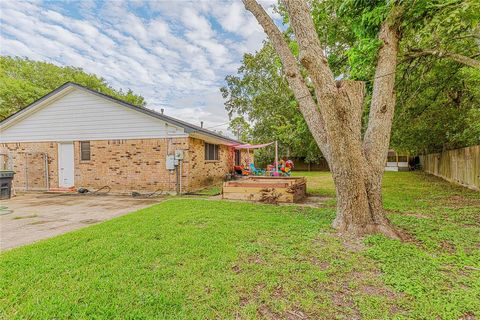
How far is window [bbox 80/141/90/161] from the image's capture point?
11.5m

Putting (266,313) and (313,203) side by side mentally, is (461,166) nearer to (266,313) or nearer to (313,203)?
(313,203)

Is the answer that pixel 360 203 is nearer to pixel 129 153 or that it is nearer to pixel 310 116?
pixel 310 116

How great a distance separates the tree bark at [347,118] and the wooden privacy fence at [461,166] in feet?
25.1

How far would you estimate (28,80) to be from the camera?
22.7 meters

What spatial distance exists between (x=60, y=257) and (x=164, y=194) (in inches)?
272

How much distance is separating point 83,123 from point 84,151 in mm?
1357

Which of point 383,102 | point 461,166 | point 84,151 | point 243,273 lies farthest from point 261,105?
point 243,273

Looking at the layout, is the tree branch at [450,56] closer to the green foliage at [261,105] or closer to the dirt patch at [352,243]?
the dirt patch at [352,243]

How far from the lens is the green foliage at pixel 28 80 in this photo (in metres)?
19.5

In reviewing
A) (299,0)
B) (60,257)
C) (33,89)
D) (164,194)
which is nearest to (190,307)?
(60,257)

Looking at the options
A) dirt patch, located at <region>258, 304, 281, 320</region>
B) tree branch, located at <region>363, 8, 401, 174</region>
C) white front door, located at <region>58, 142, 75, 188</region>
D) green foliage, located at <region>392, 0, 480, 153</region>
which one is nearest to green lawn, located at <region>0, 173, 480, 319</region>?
dirt patch, located at <region>258, 304, 281, 320</region>

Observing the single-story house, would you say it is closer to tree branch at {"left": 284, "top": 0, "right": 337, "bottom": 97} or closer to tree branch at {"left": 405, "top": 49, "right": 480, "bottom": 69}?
tree branch at {"left": 284, "top": 0, "right": 337, "bottom": 97}

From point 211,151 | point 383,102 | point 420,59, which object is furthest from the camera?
point 211,151

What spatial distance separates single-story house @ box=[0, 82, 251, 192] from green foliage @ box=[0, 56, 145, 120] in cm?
855
